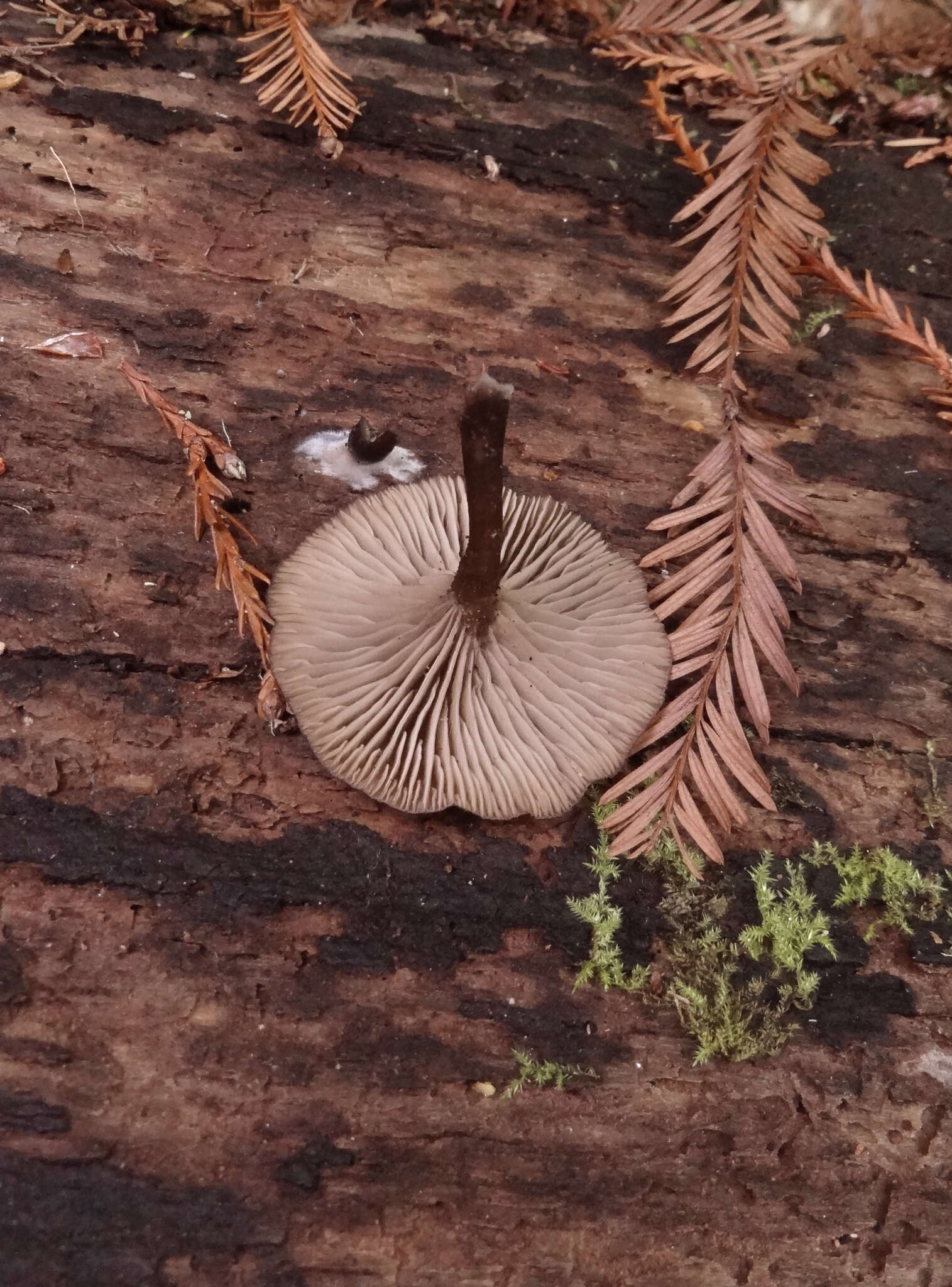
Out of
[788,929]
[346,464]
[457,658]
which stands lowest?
[788,929]

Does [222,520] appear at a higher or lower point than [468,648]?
higher

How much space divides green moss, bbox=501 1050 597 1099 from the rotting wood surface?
3 centimetres

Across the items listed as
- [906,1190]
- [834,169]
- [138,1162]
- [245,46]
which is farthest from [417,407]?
[906,1190]

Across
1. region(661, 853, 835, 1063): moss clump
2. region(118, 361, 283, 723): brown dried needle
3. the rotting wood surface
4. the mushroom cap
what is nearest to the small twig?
the rotting wood surface

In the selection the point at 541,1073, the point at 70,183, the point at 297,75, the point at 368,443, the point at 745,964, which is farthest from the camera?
the point at 297,75

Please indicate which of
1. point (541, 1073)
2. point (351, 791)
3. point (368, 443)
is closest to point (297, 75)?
point (368, 443)

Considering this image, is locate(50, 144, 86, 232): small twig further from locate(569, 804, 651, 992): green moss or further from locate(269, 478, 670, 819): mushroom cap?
locate(569, 804, 651, 992): green moss

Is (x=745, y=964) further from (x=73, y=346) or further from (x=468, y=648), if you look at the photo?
(x=73, y=346)

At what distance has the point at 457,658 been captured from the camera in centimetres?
216

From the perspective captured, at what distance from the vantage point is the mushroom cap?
2.04 m

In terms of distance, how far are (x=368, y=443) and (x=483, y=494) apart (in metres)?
0.53

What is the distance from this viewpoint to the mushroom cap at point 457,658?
2.04m

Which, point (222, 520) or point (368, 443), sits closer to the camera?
point (222, 520)

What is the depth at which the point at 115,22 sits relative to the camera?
2648mm
